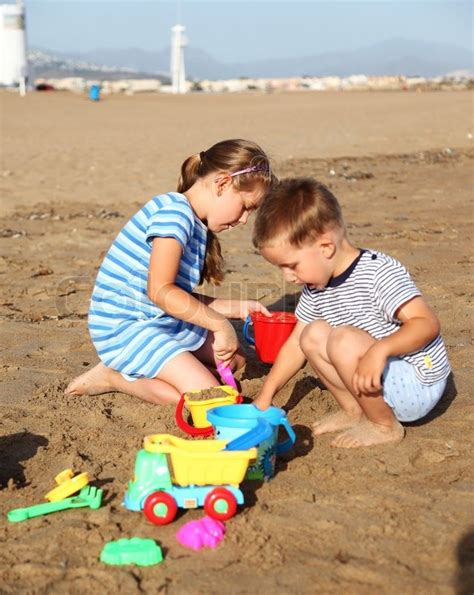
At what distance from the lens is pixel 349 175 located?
394 inches

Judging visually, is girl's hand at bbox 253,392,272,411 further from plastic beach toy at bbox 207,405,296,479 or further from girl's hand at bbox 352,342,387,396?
girl's hand at bbox 352,342,387,396

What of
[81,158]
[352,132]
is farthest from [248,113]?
[81,158]

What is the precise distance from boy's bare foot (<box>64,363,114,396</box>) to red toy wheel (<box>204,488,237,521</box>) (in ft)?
4.51

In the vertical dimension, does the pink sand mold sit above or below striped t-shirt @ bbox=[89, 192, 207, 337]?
below

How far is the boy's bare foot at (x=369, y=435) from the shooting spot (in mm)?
3014

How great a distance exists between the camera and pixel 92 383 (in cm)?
373

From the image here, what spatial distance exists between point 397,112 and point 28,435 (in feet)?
63.6

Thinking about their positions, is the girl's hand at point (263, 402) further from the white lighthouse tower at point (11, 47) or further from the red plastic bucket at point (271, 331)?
the white lighthouse tower at point (11, 47)

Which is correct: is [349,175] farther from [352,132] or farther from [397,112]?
[397,112]

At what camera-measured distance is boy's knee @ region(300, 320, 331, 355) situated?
307 cm

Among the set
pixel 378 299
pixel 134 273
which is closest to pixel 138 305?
pixel 134 273

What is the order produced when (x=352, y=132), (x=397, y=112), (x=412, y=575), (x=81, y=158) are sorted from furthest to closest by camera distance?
(x=397, y=112), (x=352, y=132), (x=81, y=158), (x=412, y=575)

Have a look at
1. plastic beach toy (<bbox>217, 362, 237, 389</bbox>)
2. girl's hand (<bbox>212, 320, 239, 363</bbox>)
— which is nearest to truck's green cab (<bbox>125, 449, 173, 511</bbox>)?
girl's hand (<bbox>212, 320, 239, 363</bbox>)

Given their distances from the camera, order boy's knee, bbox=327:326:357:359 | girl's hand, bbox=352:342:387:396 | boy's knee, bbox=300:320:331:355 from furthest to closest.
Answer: boy's knee, bbox=300:320:331:355 → boy's knee, bbox=327:326:357:359 → girl's hand, bbox=352:342:387:396
